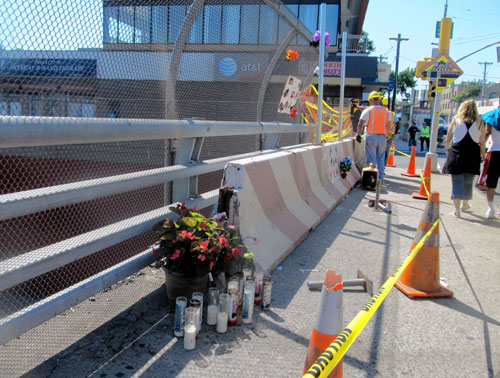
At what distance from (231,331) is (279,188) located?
2303mm

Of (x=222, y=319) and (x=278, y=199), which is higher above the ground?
(x=278, y=199)

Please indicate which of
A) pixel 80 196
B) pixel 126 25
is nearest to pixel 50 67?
pixel 80 196

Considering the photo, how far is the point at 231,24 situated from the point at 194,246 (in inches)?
114

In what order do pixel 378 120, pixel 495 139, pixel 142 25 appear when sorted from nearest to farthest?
pixel 142 25 → pixel 495 139 → pixel 378 120

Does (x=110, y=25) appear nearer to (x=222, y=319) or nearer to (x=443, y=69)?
(x=222, y=319)

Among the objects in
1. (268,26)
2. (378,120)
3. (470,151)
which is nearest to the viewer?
(268,26)

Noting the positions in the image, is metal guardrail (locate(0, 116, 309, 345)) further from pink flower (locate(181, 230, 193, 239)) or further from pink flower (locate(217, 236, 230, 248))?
pink flower (locate(217, 236, 230, 248))

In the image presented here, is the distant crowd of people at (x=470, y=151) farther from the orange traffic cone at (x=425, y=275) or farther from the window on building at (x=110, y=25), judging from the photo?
the window on building at (x=110, y=25)

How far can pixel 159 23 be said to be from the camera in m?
3.74

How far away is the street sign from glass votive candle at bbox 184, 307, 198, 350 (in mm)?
13409

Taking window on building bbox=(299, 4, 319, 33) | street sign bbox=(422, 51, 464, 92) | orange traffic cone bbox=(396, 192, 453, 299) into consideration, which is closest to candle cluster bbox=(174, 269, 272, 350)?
orange traffic cone bbox=(396, 192, 453, 299)

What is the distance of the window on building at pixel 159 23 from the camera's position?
12.1 ft

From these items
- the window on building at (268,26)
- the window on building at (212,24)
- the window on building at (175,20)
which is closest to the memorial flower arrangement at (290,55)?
the window on building at (268,26)

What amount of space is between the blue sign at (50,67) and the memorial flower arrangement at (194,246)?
4.16 feet
